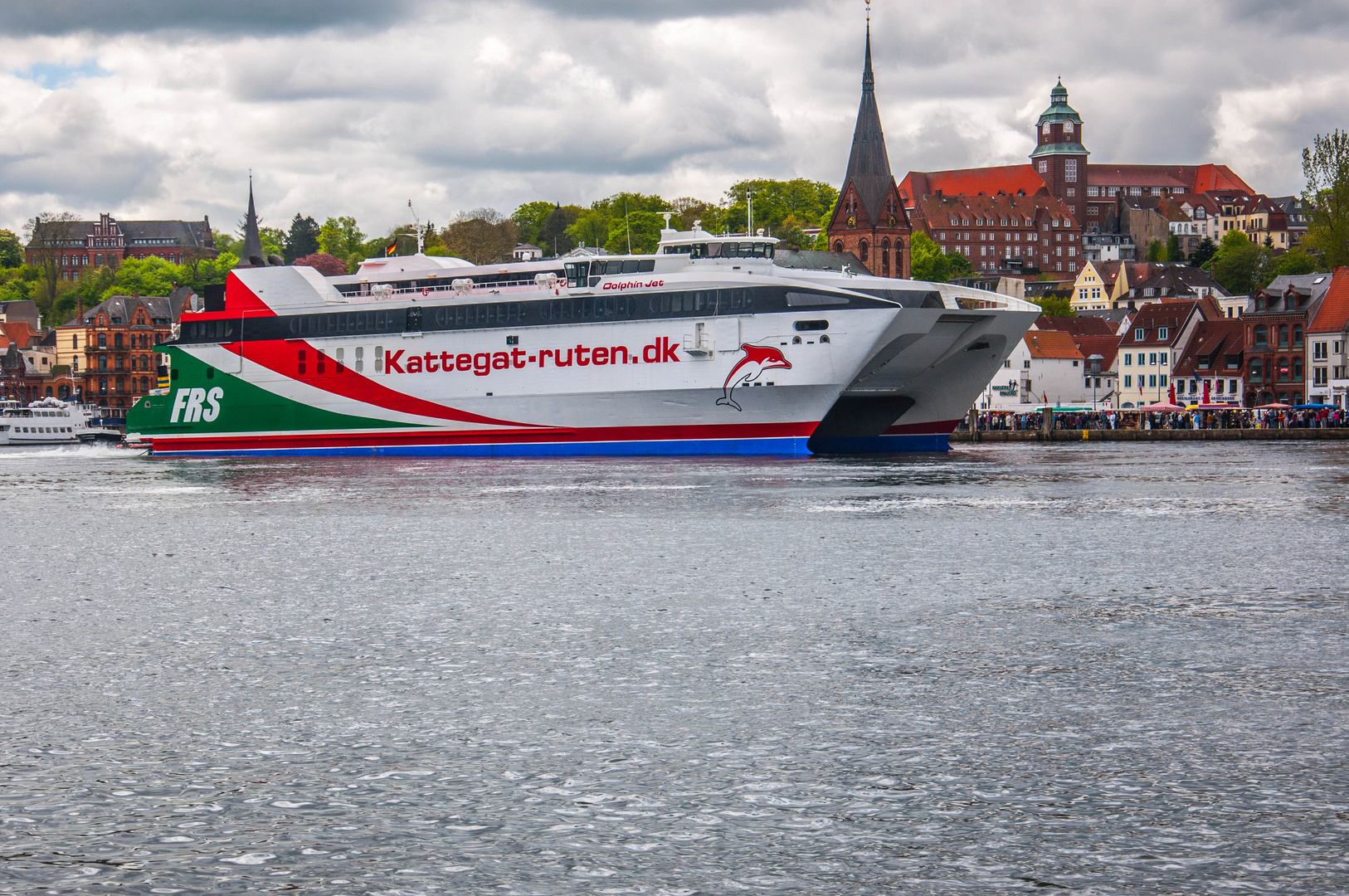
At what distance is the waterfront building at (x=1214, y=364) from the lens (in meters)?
86.8

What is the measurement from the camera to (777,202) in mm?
177750

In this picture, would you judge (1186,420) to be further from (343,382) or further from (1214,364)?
(343,382)

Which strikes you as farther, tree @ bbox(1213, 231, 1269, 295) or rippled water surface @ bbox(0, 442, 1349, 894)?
tree @ bbox(1213, 231, 1269, 295)

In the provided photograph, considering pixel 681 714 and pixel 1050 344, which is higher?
pixel 1050 344

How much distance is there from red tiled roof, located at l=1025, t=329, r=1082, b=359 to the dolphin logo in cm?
6124

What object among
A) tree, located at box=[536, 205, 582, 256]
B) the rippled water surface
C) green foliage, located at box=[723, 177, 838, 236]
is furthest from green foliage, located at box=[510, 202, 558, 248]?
the rippled water surface

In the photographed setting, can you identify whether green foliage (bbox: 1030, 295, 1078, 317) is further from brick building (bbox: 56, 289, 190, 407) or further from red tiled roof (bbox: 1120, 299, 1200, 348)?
brick building (bbox: 56, 289, 190, 407)

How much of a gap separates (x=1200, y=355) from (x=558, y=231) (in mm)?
99461

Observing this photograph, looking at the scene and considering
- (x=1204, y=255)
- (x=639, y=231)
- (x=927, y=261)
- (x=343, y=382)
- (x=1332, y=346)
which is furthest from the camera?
(x=1204, y=255)

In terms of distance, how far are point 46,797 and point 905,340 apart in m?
41.0

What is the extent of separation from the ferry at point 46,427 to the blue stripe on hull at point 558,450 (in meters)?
26.9

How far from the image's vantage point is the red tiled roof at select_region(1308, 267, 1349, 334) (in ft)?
252

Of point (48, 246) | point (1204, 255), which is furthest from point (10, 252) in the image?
point (1204, 255)

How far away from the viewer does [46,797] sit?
6.79 metres
